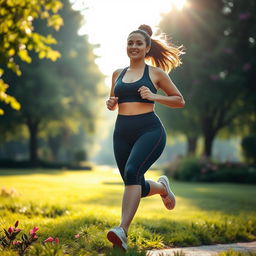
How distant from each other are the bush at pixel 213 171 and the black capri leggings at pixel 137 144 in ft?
51.9

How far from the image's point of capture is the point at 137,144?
4.23 m

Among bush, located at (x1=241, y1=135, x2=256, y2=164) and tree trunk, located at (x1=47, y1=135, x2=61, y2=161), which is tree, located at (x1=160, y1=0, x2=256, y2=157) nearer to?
bush, located at (x1=241, y1=135, x2=256, y2=164)

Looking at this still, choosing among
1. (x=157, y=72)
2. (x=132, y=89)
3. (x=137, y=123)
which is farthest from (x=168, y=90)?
(x=137, y=123)

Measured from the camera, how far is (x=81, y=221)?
5.40 metres

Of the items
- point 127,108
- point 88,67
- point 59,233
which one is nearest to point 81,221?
point 59,233

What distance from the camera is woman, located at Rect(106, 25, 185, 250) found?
13.5ft

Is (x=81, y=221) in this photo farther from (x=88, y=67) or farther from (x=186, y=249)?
(x=88, y=67)

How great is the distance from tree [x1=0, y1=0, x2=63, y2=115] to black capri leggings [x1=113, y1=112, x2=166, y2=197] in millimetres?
1823

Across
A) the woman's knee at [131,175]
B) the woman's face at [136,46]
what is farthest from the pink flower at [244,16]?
the woman's knee at [131,175]

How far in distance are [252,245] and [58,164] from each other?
30533 mm

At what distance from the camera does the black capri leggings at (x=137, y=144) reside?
4.11 metres

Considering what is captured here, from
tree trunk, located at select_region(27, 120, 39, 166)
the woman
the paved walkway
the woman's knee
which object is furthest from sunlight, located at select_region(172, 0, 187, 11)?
the woman's knee

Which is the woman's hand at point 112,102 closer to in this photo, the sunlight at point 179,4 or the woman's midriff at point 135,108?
the woman's midriff at point 135,108

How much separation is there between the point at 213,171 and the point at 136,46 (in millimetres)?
16494
